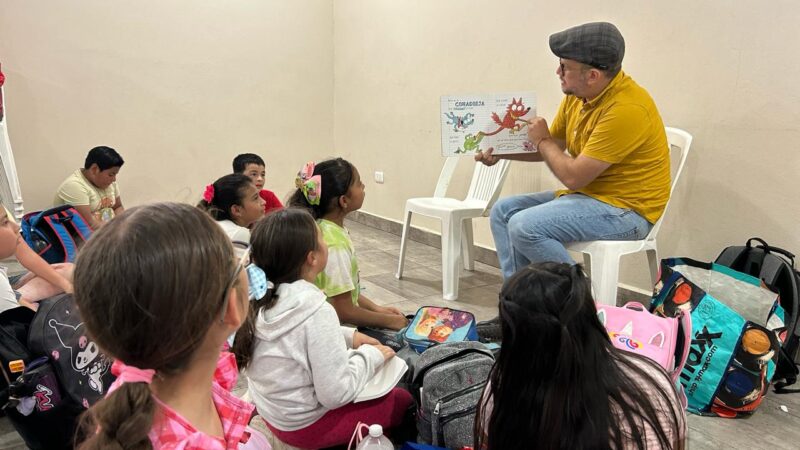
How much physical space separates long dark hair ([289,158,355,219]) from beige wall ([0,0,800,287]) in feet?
4.88

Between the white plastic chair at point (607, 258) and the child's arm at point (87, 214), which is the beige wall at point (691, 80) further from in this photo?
the child's arm at point (87, 214)

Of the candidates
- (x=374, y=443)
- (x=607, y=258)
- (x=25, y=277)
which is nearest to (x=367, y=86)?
(x=607, y=258)

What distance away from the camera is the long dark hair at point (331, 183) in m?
2.03

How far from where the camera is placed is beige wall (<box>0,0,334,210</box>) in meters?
3.66

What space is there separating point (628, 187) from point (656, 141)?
0.20m

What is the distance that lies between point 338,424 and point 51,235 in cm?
183

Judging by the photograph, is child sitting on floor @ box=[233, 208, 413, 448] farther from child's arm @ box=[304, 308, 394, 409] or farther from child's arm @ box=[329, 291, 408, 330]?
child's arm @ box=[329, 291, 408, 330]

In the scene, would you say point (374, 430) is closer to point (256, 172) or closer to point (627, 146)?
point (627, 146)

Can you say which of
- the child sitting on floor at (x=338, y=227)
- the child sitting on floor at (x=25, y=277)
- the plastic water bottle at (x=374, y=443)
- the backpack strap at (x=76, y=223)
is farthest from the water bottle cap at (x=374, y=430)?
the backpack strap at (x=76, y=223)

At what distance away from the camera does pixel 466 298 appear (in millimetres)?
2850

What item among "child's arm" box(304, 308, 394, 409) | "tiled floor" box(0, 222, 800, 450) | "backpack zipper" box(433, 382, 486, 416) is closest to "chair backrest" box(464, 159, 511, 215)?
"tiled floor" box(0, 222, 800, 450)

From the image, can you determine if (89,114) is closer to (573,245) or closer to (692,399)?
(573,245)

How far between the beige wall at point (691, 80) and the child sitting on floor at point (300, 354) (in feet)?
5.64

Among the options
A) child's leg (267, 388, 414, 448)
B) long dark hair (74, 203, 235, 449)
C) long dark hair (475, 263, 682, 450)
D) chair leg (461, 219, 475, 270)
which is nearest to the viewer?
long dark hair (74, 203, 235, 449)
